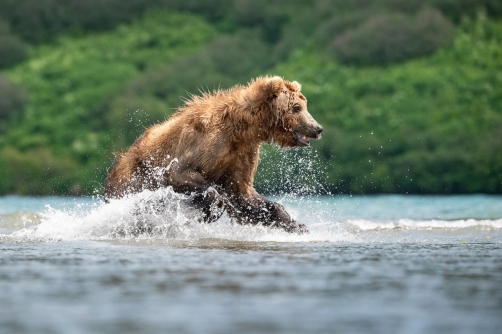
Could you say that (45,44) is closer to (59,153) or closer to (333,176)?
(59,153)

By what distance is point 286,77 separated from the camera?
94.3 ft

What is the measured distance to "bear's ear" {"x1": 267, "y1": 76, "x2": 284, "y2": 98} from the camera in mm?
10133

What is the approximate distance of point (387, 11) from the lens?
101 ft

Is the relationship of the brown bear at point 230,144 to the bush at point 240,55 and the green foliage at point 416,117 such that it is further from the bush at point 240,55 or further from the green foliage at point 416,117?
the bush at point 240,55

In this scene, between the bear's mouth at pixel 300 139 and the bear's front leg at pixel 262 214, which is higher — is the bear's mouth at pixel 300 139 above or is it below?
above

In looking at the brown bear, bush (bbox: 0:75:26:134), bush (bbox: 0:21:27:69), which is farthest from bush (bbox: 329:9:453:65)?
the brown bear

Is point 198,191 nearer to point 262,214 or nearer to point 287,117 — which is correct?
point 262,214

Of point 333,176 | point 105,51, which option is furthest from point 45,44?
point 333,176

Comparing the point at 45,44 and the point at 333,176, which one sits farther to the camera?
the point at 45,44

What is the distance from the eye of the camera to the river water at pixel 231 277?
5488 mm

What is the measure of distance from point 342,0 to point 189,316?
2711 cm

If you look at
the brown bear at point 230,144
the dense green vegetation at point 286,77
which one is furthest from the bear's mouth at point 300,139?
the dense green vegetation at point 286,77

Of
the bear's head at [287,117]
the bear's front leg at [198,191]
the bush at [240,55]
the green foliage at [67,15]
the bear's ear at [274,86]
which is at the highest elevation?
the green foliage at [67,15]

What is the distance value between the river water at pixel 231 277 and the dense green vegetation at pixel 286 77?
13.1 m
